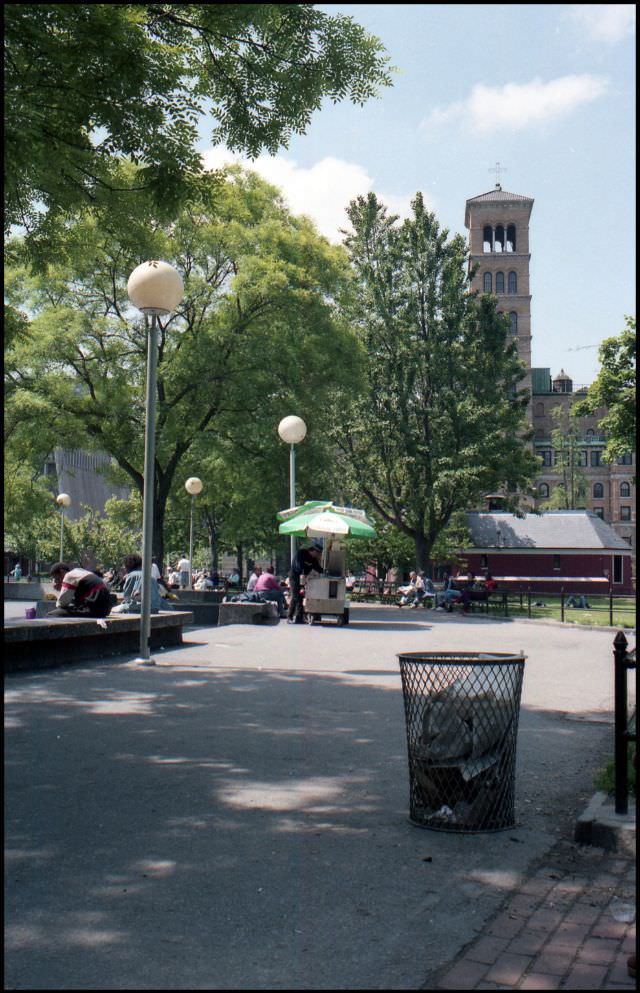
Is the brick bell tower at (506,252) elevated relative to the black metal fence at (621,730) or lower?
elevated

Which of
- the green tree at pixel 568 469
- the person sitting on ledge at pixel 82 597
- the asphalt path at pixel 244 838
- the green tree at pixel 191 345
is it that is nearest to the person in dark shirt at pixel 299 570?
the person sitting on ledge at pixel 82 597

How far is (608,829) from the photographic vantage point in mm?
4676

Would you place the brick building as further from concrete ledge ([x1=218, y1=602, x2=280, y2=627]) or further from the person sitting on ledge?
the person sitting on ledge

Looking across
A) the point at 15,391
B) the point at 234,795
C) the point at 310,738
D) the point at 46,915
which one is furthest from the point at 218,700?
the point at 15,391

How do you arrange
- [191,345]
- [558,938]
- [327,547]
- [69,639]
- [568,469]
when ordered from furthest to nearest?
[568,469] → [191,345] → [327,547] → [69,639] → [558,938]

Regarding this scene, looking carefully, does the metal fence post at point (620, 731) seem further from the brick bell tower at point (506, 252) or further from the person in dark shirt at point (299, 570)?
the brick bell tower at point (506, 252)

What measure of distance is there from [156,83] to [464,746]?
640 centimetres

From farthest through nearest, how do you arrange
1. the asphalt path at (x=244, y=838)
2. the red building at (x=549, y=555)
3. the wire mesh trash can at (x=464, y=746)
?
the red building at (x=549, y=555) → the wire mesh trash can at (x=464, y=746) → the asphalt path at (x=244, y=838)

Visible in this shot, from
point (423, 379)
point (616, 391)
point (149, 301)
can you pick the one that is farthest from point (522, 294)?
point (149, 301)

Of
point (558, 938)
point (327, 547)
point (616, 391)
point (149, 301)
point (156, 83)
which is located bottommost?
point (558, 938)

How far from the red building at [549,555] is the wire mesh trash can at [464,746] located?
197 feet

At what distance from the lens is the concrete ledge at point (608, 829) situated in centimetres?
457

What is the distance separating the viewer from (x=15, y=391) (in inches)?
1034

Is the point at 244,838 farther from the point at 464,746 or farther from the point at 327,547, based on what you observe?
the point at 327,547
